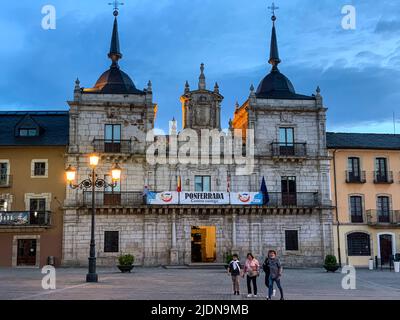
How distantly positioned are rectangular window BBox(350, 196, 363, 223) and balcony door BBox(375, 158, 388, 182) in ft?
7.46

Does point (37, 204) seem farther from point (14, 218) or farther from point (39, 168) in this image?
point (39, 168)

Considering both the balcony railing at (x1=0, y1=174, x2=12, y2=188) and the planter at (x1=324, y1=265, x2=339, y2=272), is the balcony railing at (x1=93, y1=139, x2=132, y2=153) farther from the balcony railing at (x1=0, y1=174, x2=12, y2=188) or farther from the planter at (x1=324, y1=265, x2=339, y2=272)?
the planter at (x1=324, y1=265, x2=339, y2=272)

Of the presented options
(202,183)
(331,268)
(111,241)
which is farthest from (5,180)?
(331,268)

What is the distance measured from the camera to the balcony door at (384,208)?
42.7 m

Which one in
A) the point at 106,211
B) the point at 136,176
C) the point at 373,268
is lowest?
the point at 373,268

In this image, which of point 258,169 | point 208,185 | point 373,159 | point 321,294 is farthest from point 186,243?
point 321,294

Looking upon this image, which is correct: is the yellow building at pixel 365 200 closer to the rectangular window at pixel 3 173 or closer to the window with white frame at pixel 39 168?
the window with white frame at pixel 39 168

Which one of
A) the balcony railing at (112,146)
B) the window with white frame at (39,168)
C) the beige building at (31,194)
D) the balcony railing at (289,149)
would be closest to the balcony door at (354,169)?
the balcony railing at (289,149)

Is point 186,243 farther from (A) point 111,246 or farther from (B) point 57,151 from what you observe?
(B) point 57,151

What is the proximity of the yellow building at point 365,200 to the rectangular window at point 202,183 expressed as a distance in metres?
9.56

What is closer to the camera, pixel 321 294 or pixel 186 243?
pixel 321 294

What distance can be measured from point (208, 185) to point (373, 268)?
13.3 meters

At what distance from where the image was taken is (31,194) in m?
40.0

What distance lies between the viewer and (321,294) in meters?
20.5
